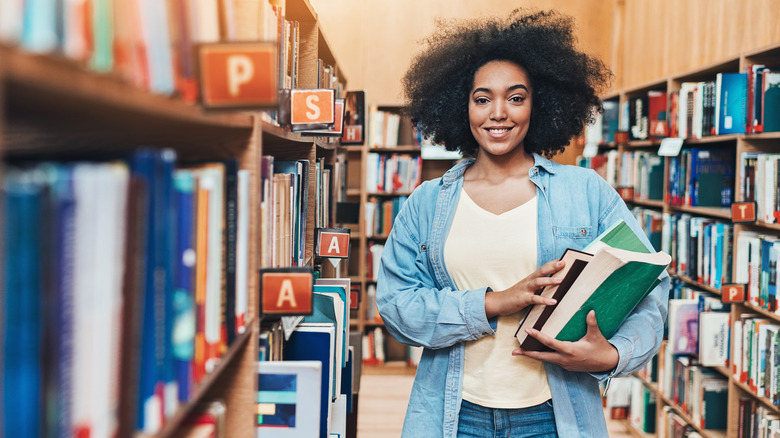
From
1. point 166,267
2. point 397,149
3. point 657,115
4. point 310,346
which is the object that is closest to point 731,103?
point 657,115

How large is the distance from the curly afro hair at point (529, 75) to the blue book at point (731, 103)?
4.01 feet

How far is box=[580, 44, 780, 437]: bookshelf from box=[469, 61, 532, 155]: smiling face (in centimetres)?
147

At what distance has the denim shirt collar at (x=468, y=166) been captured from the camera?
163 cm

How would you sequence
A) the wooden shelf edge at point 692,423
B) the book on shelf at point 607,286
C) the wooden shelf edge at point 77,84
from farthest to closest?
the wooden shelf edge at point 692,423 → the book on shelf at point 607,286 → the wooden shelf edge at point 77,84

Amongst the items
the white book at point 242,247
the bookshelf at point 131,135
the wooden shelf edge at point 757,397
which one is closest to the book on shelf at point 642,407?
the wooden shelf edge at point 757,397

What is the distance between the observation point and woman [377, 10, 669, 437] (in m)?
1.49

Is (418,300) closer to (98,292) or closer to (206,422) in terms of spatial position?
(206,422)

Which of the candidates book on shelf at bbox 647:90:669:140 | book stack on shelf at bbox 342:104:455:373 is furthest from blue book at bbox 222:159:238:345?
book stack on shelf at bbox 342:104:455:373

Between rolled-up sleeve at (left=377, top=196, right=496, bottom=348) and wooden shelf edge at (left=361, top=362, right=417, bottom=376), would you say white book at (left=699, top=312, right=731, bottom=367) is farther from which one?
wooden shelf edge at (left=361, top=362, right=417, bottom=376)

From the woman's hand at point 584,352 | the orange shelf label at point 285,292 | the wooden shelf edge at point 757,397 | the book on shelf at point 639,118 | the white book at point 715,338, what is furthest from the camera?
the book on shelf at point 639,118

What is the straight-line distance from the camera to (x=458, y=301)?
1.53 metres

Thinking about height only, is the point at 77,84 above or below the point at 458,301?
above

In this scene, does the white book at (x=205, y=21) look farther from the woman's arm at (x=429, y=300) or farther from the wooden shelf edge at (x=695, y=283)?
the wooden shelf edge at (x=695, y=283)

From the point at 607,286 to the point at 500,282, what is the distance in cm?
28
